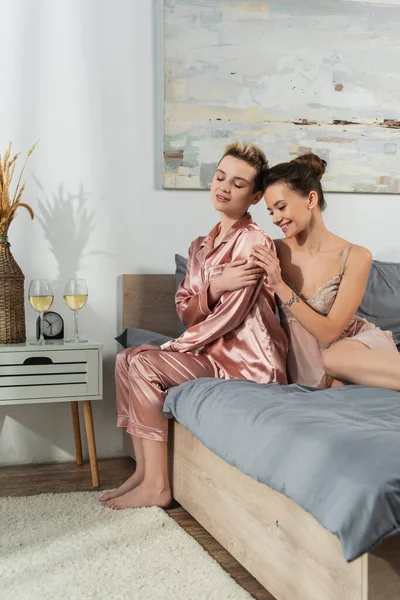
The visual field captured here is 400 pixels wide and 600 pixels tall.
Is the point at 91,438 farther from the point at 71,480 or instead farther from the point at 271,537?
the point at 271,537

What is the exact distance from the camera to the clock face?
2.81 m

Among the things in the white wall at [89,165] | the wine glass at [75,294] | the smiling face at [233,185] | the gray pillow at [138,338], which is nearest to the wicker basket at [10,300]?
the wine glass at [75,294]

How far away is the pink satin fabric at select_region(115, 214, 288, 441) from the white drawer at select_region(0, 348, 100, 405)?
0.27 m

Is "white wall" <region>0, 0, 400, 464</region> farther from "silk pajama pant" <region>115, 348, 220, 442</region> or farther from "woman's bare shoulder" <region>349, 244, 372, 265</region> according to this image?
"woman's bare shoulder" <region>349, 244, 372, 265</region>

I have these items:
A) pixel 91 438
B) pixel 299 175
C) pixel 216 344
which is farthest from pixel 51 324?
pixel 299 175

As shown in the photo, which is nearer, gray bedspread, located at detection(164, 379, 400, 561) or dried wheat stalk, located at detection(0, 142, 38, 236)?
gray bedspread, located at detection(164, 379, 400, 561)

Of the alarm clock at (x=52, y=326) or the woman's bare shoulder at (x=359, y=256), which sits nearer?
the woman's bare shoulder at (x=359, y=256)

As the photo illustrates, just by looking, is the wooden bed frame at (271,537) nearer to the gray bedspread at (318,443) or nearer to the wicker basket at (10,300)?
the gray bedspread at (318,443)

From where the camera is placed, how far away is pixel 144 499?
2.31 metres

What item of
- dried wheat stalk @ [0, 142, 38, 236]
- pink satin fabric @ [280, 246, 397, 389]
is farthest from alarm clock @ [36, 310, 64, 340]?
pink satin fabric @ [280, 246, 397, 389]

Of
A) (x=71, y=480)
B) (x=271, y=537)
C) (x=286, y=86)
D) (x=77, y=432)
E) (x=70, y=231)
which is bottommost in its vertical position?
(x=71, y=480)

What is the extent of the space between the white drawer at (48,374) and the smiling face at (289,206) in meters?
0.85

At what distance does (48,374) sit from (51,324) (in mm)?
271

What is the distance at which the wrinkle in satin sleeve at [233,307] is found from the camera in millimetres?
2256
